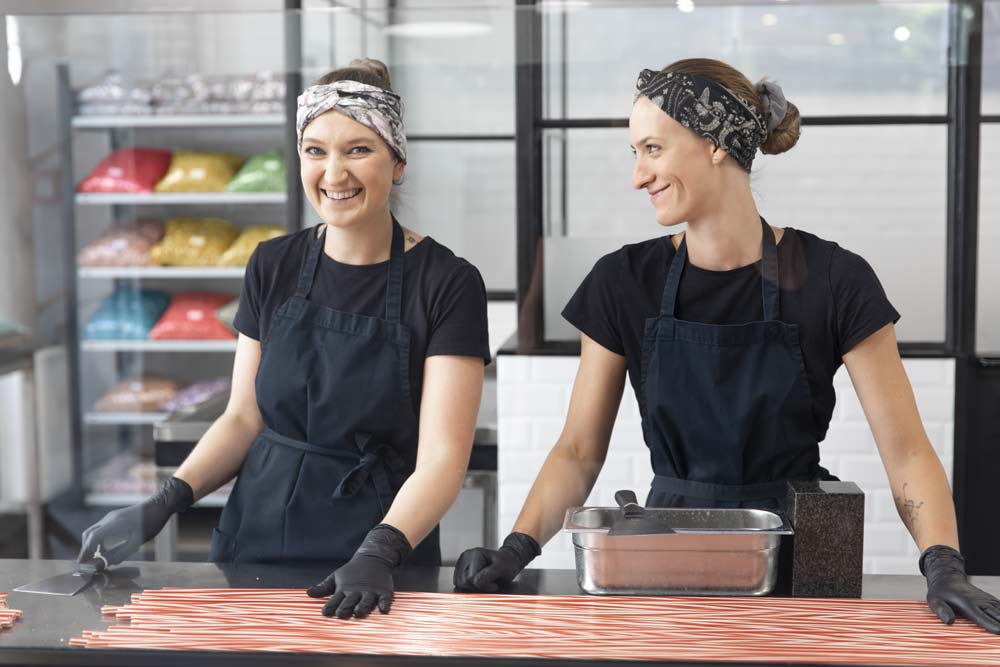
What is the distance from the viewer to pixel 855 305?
185cm

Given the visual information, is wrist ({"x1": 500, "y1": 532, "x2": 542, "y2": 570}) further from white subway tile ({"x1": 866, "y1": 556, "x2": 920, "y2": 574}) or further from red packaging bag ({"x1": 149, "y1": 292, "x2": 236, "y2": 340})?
red packaging bag ({"x1": 149, "y1": 292, "x2": 236, "y2": 340})

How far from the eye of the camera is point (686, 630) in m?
1.52

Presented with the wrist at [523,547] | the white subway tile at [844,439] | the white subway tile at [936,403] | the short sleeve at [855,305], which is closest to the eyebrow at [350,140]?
the wrist at [523,547]

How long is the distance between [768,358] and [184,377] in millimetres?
1218

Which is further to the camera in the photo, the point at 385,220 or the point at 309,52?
the point at 309,52

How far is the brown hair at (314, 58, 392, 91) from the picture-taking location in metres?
1.93

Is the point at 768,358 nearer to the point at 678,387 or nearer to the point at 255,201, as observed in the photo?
the point at 678,387

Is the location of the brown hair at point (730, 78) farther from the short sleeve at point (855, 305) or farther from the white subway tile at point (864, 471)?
the white subway tile at point (864, 471)

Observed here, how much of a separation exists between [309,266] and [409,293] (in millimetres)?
206

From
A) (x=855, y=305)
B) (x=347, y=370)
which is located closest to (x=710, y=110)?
(x=855, y=305)

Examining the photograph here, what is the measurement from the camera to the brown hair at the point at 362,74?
6.34 feet

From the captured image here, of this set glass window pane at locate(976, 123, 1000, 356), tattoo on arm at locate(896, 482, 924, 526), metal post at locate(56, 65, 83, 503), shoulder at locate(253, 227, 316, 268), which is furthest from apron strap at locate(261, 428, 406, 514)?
glass window pane at locate(976, 123, 1000, 356)

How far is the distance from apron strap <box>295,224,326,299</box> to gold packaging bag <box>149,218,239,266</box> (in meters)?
0.39

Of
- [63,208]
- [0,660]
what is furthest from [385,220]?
[0,660]
